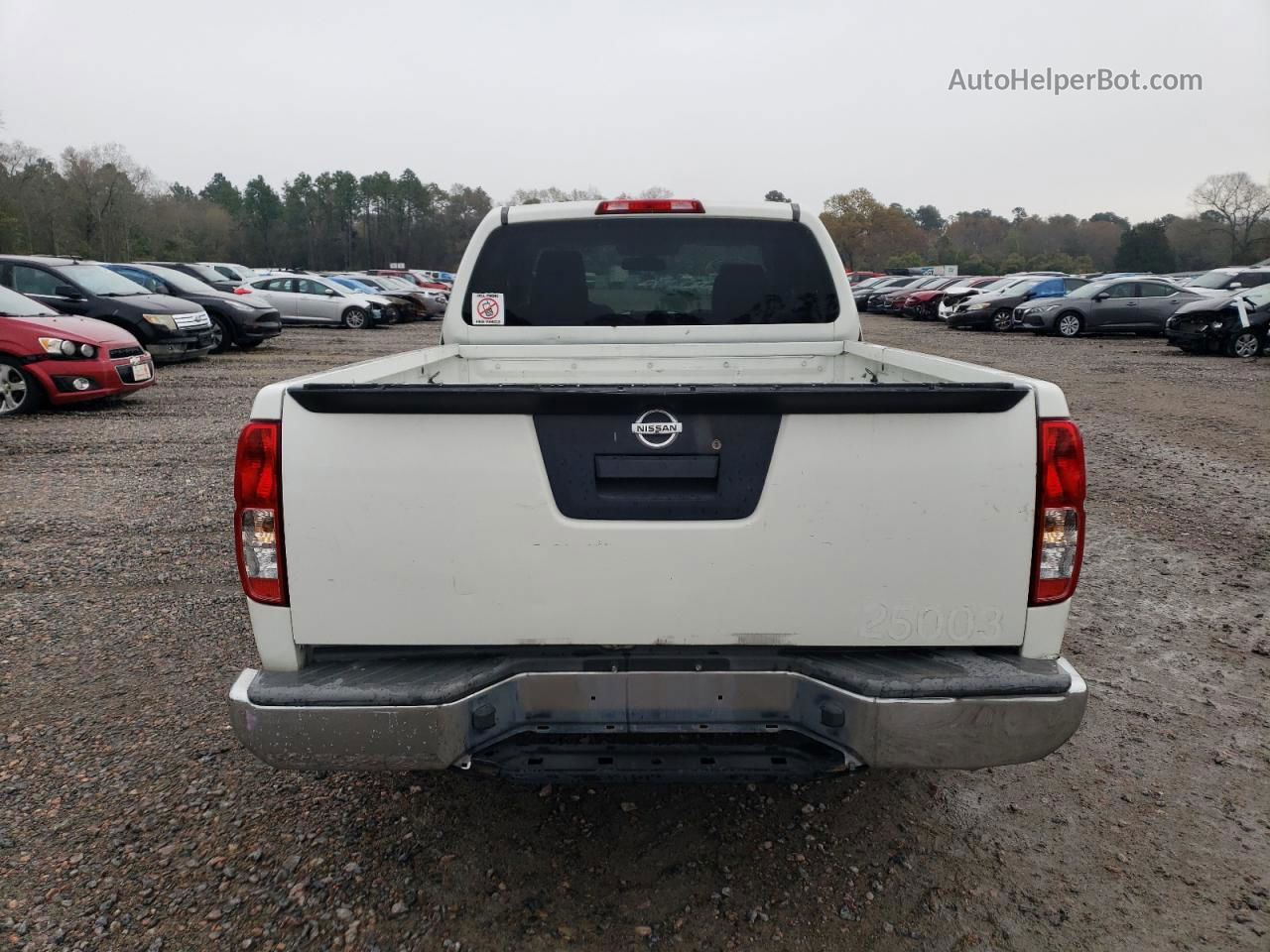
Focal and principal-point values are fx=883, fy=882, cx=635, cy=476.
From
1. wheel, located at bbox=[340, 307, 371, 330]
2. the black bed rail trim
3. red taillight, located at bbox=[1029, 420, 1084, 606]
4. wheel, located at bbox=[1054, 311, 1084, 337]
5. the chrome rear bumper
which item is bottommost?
wheel, located at bbox=[1054, 311, 1084, 337]

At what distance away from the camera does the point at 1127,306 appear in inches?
903

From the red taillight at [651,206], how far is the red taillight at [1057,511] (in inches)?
89.8

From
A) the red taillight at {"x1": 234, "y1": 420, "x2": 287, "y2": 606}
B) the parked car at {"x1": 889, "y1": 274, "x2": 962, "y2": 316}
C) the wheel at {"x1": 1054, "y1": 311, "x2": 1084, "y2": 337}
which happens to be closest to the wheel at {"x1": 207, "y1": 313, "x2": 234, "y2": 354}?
the red taillight at {"x1": 234, "y1": 420, "x2": 287, "y2": 606}

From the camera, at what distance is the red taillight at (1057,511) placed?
2.23 metres

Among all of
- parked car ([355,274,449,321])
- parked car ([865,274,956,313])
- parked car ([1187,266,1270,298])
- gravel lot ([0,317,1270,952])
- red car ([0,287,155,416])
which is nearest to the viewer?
gravel lot ([0,317,1270,952])

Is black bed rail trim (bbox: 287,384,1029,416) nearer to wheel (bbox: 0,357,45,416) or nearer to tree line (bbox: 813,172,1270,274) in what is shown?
wheel (bbox: 0,357,45,416)

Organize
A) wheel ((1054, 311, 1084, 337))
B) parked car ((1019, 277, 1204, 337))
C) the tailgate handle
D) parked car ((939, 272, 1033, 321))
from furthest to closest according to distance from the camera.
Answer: parked car ((939, 272, 1033, 321))
wheel ((1054, 311, 1084, 337))
parked car ((1019, 277, 1204, 337))
the tailgate handle

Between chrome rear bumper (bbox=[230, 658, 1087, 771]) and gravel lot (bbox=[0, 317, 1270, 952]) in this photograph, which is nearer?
chrome rear bumper (bbox=[230, 658, 1087, 771])

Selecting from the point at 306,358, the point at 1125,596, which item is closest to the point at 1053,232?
the point at 306,358

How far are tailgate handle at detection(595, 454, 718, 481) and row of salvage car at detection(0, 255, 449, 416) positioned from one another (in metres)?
10.3

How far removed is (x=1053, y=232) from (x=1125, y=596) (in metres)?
114

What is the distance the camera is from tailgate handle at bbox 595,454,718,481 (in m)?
2.27

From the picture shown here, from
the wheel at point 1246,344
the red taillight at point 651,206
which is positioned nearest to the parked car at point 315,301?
the wheel at point 1246,344

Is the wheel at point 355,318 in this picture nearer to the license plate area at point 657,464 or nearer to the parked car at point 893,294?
the parked car at point 893,294
